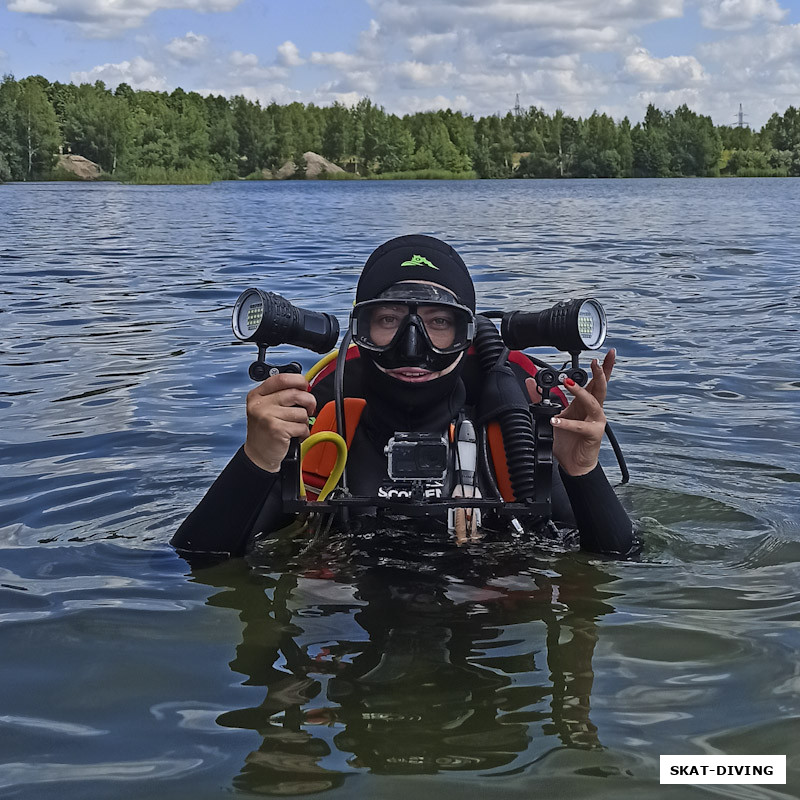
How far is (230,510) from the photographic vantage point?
11.3ft

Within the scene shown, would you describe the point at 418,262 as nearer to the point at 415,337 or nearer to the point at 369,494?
the point at 415,337

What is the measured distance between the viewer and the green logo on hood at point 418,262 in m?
3.73

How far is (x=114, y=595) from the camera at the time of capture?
12.3ft

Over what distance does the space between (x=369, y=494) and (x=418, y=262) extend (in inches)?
34.3

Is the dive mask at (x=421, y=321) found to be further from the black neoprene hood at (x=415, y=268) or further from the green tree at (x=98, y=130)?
the green tree at (x=98, y=130)

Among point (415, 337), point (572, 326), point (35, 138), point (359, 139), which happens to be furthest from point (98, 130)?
point (572, 326)

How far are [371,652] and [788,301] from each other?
9.67 metres

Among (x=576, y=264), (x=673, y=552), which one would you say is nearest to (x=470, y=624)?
(x=673, y=552)

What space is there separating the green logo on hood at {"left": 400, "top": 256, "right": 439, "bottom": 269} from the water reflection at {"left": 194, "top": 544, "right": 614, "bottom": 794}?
3.71ft

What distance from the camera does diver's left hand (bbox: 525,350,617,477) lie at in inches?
120

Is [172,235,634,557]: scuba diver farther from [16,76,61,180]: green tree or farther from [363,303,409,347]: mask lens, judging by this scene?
[16,76,61,180]: green tree

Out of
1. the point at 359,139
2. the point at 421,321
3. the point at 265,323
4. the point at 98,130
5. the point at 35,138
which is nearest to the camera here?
the point at 265,323

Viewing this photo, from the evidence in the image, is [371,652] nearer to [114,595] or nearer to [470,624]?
[470,624]

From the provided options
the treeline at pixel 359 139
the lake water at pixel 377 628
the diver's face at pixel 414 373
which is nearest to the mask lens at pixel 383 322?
the diver's face at pixel 414 373
